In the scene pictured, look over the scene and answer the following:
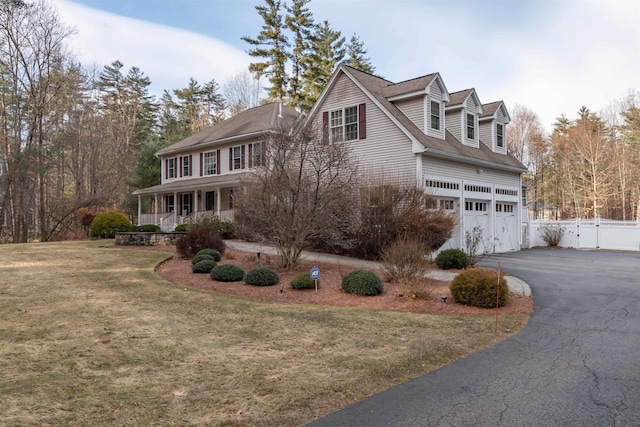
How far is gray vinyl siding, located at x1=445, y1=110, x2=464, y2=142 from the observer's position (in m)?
19.6

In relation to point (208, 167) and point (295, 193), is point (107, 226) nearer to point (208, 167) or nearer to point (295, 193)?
point (208, 167)

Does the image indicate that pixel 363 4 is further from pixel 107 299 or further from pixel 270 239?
pixel 107 299

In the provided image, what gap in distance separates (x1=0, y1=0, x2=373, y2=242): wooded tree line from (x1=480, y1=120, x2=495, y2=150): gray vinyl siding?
55.3 feet

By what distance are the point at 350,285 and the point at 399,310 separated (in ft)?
5.06

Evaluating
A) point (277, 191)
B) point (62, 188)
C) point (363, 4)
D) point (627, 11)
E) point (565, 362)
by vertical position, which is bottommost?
point (565, 362)

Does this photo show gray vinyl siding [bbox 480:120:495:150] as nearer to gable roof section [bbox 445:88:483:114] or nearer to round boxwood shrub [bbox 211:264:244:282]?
gable roof section [bbox 445:88:483:114]

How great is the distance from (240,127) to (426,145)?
1338 cm

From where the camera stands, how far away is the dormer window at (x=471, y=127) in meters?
20.1

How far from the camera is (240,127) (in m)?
25.4

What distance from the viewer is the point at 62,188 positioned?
110 feet

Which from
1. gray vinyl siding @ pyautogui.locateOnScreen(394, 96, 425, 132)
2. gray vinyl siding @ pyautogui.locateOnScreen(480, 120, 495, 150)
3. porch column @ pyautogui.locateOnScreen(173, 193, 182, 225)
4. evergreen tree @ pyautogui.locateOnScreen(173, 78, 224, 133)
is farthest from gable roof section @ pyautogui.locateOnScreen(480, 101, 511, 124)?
evergreen tree @ pyautogui.locateOnScreen(173, 78, 224, 133)

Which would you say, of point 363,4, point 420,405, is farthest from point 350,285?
point 363,4

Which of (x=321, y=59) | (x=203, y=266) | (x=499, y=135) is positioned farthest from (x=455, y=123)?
(x=321, y=59)

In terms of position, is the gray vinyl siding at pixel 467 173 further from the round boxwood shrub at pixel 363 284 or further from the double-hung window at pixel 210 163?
the double-hung window at pixel 210 163
